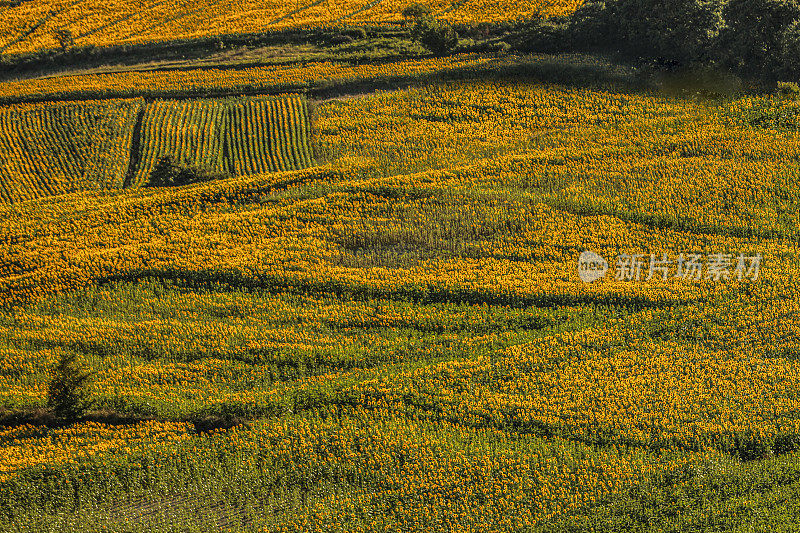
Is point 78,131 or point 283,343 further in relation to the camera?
point 78,131

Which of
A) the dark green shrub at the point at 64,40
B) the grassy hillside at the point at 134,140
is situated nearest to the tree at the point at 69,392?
the grassy hillside at the point at 134,140

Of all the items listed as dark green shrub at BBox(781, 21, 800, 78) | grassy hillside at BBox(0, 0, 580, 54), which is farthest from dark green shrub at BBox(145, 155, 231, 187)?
dark green shrub at BBox(781, 21, 800, 78)

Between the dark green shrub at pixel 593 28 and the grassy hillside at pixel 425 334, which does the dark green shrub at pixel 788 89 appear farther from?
the dark green shrub at pixel 593 28

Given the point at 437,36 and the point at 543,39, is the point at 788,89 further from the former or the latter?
the point at 437,36

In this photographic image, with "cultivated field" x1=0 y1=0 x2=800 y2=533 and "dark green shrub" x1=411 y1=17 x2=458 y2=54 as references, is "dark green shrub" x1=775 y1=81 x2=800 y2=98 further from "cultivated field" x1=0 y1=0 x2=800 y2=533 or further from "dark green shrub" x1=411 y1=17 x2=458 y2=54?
"dark green shrub" x1=411 y1=17 x2=458 y2=54

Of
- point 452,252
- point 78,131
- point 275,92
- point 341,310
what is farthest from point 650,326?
point 78,131

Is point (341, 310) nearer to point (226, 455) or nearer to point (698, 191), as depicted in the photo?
point (226, 455)

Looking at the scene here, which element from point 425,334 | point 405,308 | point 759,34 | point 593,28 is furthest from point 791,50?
point 425,334
